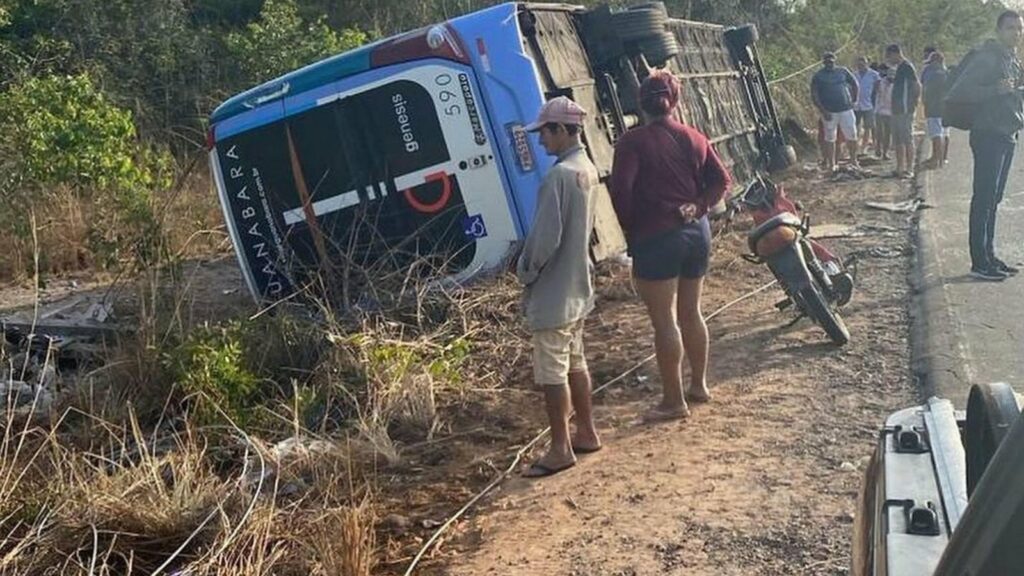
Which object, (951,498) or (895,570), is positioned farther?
(951,498)

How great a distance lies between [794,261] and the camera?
7.02m

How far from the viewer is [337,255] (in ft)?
27.0

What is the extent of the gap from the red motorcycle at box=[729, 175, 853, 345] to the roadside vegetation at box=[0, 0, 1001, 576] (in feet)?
5.75

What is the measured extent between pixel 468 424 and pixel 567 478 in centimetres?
120

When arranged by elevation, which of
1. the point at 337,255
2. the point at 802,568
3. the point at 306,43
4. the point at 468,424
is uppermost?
the point at 306,43

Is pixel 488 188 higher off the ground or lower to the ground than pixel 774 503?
higher

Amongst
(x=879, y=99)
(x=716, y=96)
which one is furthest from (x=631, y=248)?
(x=879, y=99)

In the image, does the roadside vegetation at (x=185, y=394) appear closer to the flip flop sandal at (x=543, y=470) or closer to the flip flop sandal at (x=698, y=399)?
the flip flop sandal at (x=543, y=470)

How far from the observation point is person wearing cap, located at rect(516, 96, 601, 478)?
532 centimetres

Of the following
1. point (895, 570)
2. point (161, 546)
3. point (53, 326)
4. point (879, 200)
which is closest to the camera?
point (895, 570)

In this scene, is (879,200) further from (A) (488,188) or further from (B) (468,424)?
(B) (468,424)

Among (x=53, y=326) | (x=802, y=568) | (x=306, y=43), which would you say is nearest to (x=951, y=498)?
(x=802, y=568)

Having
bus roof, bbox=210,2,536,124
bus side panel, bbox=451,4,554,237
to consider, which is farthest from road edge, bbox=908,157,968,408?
bus roof, bbox=210,2,536,124

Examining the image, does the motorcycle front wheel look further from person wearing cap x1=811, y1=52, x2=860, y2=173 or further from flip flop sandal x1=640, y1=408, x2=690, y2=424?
person wearing cap x1=811, y1=52, x2=860, y2=173
